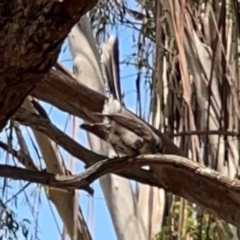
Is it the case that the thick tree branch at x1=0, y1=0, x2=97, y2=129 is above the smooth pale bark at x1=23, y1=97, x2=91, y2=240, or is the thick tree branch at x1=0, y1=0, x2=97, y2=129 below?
below

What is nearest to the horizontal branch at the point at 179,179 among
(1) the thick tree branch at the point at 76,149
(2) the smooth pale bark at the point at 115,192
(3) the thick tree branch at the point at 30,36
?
(1) the thick tree branch at the point at 76,149

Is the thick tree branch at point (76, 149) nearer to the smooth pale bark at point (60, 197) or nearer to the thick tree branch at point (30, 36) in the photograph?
the thick tree branch at point (30, 36)

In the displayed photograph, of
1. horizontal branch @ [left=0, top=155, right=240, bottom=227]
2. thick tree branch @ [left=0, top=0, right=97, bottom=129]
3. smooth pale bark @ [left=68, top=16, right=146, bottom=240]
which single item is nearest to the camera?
thick tree branch @ [left=0, top=0, right=97, bottom=129]

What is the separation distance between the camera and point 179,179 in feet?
2.62

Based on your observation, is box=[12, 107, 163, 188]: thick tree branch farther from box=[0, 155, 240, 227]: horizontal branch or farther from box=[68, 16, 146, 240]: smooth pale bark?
box=[68, 16, 146, 240]: smooth pale bark

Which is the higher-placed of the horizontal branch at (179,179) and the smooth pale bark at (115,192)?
the smooth pale bark at (115,192)

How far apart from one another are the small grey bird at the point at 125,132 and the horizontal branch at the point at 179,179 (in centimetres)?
3

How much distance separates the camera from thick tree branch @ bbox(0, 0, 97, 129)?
0.53 metres

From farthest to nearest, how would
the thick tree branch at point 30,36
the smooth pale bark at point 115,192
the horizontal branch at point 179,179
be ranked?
the smooth pale bark at point 115,192 → the horizontal branch at point 179,179 → the thick tree branch at point 30,36

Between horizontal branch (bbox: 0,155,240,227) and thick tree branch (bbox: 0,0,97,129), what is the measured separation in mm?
167

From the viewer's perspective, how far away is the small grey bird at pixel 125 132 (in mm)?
746

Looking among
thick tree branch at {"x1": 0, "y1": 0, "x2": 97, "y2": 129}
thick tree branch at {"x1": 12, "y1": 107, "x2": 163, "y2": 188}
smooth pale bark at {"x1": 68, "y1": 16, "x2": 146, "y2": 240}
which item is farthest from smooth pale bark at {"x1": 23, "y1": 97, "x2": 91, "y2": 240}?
thick tree branch at {"x1": 0, "y1": 0, "x2": 97, "y2": 129}

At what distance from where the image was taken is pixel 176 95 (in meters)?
1.45

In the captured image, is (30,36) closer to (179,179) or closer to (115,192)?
(179,179)
